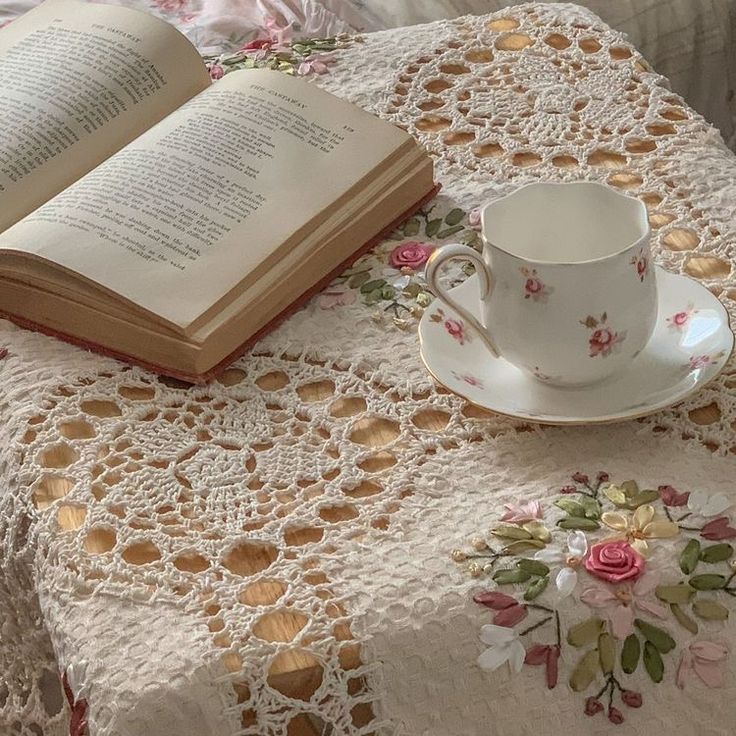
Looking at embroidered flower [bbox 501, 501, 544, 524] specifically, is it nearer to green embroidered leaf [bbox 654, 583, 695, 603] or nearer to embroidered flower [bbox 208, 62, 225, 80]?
green embroidered leaf [bbox 654, 583, 695, 603]

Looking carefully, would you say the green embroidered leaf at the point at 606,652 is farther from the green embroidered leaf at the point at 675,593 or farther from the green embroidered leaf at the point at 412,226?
the green embroidered leaf at the point at 412,226

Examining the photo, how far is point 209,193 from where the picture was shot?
2.73 ft

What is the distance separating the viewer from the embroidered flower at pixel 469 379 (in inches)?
27.8

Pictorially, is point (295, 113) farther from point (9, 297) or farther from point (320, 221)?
point (9, 297)

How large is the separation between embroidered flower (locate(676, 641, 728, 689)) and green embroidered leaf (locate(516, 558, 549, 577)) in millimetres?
76

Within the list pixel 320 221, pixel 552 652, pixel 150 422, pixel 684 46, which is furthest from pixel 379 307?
pixel 684 46

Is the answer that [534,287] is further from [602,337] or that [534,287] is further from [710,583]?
[710,583]

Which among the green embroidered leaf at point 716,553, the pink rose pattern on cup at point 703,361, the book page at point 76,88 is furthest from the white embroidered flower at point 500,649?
the book page at point 76,88

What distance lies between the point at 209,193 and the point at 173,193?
1.0 inches

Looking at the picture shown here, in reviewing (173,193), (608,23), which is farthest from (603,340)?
(608,23)

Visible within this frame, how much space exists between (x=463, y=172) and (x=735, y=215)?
0.21 metres

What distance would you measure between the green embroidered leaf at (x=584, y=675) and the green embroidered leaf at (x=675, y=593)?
0.05m

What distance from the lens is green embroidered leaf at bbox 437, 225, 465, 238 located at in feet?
2.86

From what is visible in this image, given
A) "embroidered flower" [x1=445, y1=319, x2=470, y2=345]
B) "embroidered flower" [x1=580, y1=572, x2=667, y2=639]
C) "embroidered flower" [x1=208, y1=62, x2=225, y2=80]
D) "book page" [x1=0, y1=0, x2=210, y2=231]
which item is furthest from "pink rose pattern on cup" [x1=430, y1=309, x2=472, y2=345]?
"embroidered flower" [x1=208, y1=62, x2=225, y2=80]
